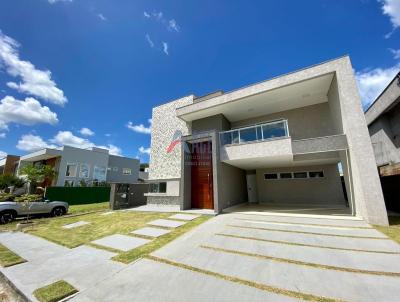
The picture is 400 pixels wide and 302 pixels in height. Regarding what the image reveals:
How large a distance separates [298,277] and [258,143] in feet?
24.9

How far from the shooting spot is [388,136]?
11594mm

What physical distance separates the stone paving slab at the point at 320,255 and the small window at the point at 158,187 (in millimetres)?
9144

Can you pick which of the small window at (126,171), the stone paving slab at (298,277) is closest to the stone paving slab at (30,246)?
the stone paving slab at (298,277)

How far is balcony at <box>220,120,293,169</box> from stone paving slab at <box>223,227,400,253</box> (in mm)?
4657

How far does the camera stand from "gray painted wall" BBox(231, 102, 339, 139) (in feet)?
39.3

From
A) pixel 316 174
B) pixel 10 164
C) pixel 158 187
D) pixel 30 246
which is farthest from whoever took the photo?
pixel 10 164

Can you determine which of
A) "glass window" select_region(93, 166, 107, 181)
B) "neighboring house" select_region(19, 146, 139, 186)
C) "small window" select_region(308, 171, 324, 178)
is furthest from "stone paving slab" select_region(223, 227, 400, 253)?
"glass window" select_region(93, 166, 107, 181)

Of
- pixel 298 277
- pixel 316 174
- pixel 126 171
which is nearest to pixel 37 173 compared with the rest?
pixel 126 171

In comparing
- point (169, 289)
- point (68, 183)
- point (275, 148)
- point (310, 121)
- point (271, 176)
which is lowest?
point (169, 289)

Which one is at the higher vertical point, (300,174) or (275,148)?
(275,148)

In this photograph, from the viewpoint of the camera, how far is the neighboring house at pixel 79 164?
24.2 m

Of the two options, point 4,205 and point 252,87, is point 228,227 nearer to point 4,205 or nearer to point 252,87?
point 252,87

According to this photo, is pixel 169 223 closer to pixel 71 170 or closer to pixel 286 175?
pixel 286 175

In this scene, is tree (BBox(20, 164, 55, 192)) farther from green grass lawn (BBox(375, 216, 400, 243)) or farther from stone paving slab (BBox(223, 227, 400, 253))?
green grass lawn (BBox(375, 216, 400, 243))
